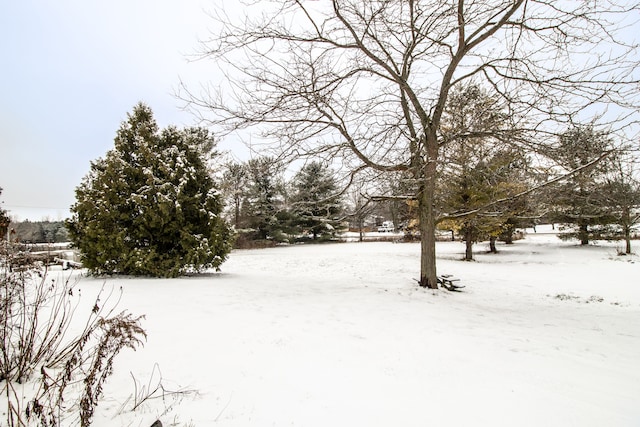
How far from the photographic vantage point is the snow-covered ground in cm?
261

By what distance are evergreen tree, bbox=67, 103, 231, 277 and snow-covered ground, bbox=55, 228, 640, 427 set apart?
3.65ft

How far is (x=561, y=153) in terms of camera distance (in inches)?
244

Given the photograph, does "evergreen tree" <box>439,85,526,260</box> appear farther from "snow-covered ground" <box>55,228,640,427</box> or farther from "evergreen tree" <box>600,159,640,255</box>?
"evergreen tree" <box>600,159,640,255</box>

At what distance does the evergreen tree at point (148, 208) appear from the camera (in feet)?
26.8

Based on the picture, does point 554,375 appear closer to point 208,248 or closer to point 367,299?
point 367,299

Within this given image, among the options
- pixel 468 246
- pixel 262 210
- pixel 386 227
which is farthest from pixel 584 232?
pixel 386 227

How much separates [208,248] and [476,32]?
831cm

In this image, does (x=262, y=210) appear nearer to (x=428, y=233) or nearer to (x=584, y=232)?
(x=428, y=233)

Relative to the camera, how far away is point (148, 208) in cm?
818

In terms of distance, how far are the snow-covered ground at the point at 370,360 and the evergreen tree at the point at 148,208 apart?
1.11 metres

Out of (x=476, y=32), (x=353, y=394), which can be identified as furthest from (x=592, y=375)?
(x=476, y=32)

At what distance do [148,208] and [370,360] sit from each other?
6942 millimetres

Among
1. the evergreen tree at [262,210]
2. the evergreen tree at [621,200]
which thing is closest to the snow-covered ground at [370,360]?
the evergreen tree at [621,200]

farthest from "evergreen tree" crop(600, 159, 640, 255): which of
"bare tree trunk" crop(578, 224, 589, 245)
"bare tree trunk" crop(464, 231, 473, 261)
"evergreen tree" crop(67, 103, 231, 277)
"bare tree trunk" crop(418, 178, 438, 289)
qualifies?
"evergreen tree" crop(67, 103, 231, 277)
